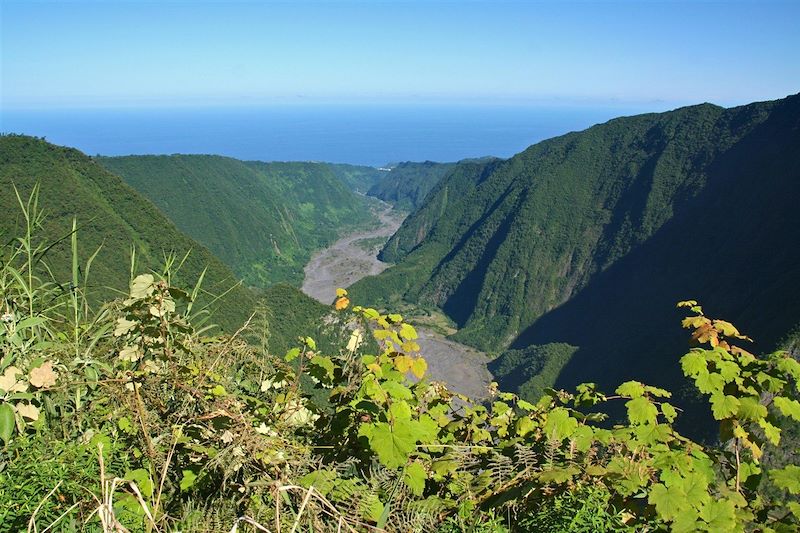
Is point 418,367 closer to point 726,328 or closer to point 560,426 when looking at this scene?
point 560,426

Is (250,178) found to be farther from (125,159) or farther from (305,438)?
(305,438)

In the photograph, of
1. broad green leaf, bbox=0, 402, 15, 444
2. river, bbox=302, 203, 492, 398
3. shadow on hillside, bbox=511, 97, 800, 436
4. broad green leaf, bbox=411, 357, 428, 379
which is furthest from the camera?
river, bbox=302, 203, 492, 398

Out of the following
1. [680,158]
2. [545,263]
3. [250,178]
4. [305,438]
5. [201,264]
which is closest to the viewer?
[305,438]

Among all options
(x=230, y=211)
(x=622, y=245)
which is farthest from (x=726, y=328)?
(x=230, y=211)

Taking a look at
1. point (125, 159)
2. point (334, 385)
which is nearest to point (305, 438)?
point (334, 385)

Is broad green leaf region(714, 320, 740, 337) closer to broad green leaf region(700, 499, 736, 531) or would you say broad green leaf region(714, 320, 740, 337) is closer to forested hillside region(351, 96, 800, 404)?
broad green leaf region(700, 499, 736, 531)

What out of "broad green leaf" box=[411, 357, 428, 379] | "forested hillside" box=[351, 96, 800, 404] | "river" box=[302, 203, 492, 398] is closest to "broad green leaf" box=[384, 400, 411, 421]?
"broad green leaf" box=[411, 357, 428, 379]
